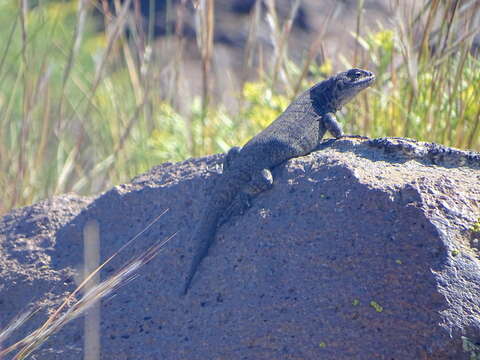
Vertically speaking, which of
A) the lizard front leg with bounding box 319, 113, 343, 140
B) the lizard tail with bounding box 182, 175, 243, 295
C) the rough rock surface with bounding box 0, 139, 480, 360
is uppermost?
the lizard front leg with bounding box 319, 113, 343, 140

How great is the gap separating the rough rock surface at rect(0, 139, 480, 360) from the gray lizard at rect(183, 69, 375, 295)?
78 mm

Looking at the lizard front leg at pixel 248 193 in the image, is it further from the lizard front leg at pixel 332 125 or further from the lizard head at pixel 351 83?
the lizard head at pixel 351 83

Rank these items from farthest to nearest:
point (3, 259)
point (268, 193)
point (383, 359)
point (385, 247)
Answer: point (3, 259) → point (268, 193) → point (385, 247) → point (383, 359)

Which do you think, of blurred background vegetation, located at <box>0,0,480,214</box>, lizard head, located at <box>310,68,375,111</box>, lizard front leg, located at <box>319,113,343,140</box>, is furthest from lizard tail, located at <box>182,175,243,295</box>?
blurred background vegetation, located at <box>0,0,480,214</box>

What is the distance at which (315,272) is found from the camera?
3008 mm

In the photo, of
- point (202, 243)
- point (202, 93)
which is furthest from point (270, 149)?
point (202, 93)

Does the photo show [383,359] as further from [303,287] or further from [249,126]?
[249,126]

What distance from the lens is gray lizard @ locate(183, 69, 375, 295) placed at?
3545mm

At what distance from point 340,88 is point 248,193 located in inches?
52.6

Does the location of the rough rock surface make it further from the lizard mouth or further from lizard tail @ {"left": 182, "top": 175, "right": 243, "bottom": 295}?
the lizard mouth

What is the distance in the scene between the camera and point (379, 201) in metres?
3.05

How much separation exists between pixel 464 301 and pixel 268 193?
1.22m

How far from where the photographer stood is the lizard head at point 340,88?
14.8 ft

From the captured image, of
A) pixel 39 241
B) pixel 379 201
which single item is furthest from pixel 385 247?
pixel 39 241
